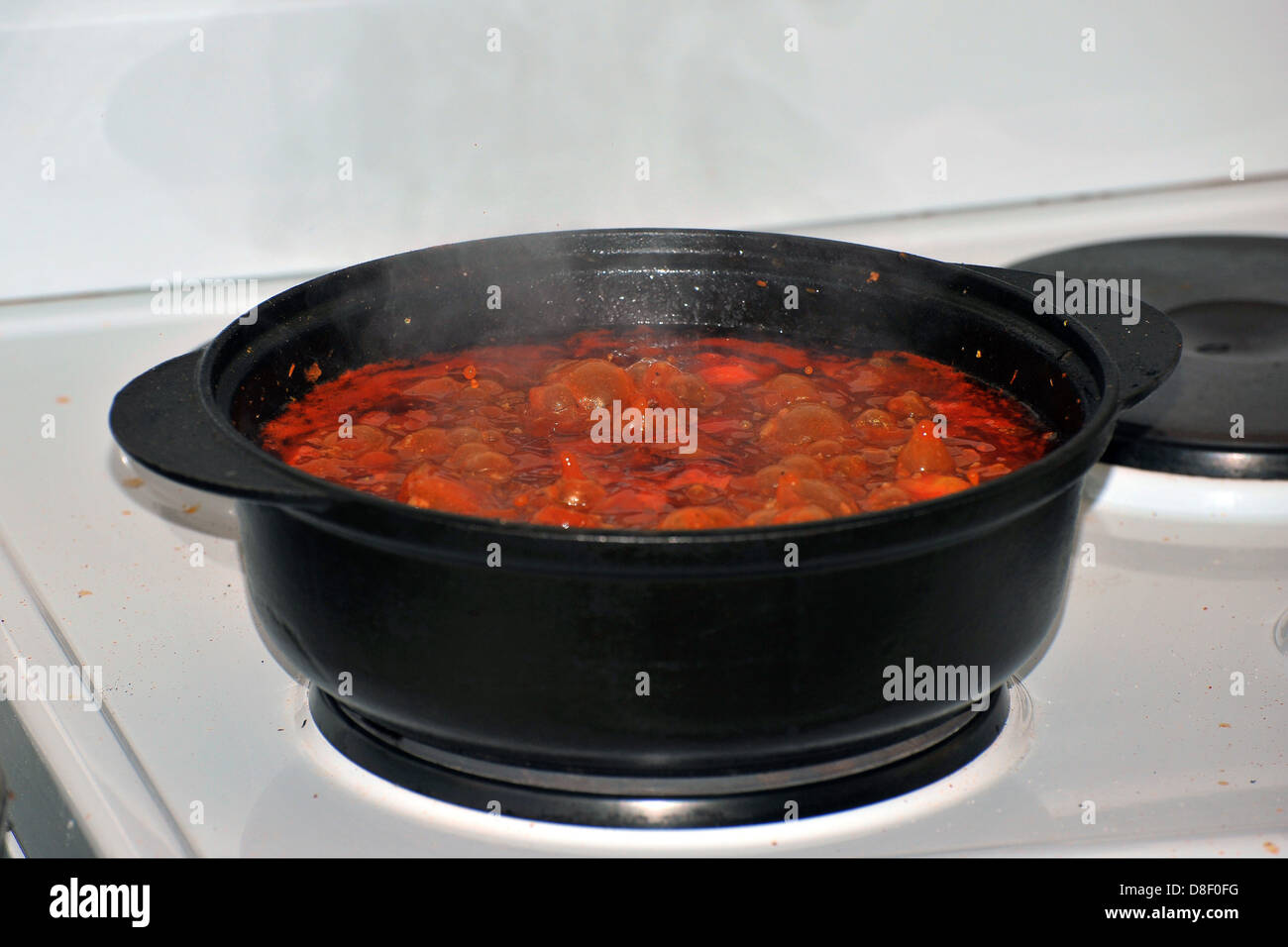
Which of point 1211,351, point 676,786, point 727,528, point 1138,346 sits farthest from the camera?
point 1211,351

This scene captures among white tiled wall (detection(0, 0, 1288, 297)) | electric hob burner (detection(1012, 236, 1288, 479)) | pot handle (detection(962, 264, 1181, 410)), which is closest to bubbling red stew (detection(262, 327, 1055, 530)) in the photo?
pot handle (detection(962, 264, 1181, 410))

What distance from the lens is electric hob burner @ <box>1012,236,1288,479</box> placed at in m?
1.37

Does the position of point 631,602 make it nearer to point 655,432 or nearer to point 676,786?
point 676,786

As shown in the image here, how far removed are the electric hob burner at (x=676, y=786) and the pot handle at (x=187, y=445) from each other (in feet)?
0.79

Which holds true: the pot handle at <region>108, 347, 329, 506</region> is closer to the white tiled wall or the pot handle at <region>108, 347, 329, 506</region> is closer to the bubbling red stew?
the bubbling red stew

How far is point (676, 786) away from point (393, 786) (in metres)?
0.20

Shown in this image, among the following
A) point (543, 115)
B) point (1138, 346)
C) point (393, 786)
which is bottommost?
point (393, 786)

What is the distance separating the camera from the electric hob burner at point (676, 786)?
0.92 m

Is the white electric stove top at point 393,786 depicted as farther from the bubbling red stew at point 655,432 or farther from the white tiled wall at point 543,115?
the white tiled wall at point 543,115

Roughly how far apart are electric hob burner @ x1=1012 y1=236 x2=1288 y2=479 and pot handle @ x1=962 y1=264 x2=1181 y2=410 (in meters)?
0.25

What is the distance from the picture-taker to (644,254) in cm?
133

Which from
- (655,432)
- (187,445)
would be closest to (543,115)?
(655,432)

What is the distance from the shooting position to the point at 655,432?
1.18m

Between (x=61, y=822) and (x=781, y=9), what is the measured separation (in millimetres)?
1275
